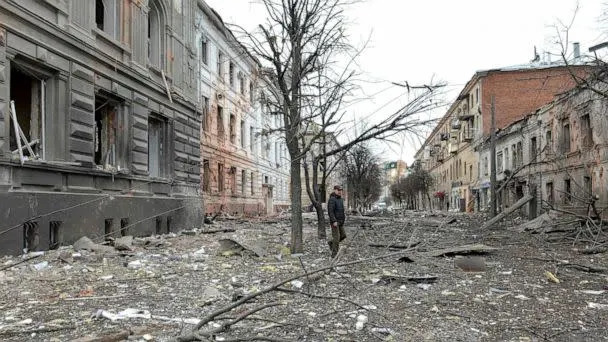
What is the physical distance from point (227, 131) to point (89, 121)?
18.4 metres

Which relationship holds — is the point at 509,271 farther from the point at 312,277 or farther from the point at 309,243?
the point at 309,243

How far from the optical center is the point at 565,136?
82.0 ft

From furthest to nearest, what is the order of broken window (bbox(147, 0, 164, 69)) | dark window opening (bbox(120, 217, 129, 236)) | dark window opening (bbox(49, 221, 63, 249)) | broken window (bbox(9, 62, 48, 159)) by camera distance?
broken window (bbox(147, 0, 164, 69)), dark window opening (bbox(120, 217, 129, 236)), dark window opening (bbox(49, 221, 63, 249)), broken window (bbox(9, 62, 48, 159))

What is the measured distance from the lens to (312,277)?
25.9 feet

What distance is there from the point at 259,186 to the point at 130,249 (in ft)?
91.0

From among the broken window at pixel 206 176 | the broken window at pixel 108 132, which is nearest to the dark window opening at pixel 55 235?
the broken window at pixel 108 132

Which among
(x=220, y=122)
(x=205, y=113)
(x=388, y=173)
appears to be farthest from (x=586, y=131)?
(x=388, y=173)

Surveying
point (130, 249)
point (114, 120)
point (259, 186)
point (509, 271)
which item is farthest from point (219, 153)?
point (509, 271)

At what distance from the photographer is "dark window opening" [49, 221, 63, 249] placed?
36.4ft

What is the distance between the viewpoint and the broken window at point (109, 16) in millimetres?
14008

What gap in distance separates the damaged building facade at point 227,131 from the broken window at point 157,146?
16.0 feet

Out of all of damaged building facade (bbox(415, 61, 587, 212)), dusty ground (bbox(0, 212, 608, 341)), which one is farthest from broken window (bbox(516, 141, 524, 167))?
dusty ground (bbox(0, 212, 608, 341))

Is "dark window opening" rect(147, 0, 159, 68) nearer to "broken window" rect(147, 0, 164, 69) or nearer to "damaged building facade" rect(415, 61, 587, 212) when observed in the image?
"broken window" rect(147, 0, 164, 69)

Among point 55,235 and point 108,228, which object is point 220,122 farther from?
point 55,235
